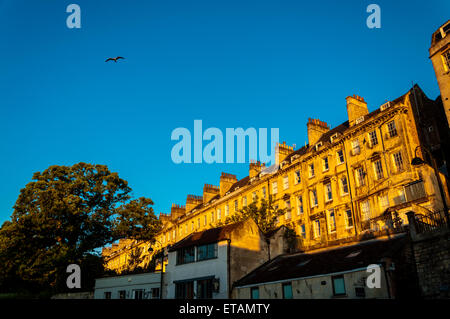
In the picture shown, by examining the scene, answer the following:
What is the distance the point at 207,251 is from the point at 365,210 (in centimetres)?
1645

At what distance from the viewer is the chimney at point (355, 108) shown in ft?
137

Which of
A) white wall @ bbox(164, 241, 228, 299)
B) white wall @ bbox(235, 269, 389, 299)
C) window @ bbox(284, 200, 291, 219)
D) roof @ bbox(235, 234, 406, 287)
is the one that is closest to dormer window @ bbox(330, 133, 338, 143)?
window @ bbox(284, 200, 291, 219)

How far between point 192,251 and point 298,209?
16.9 meters

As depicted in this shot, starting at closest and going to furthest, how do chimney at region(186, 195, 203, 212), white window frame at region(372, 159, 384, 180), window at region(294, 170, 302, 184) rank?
white window frame at region(372, 159, 384, 180) < window at region(294, 170, 302, 184) < chimney at region(186, 195, 203, 212)

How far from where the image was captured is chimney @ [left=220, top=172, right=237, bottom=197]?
6581 centimetres

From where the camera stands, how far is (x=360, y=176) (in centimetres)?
3803

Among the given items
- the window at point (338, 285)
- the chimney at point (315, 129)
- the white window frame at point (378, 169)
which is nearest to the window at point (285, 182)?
the chimney at point (315, 129)

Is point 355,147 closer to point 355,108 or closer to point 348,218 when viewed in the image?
point 355,108

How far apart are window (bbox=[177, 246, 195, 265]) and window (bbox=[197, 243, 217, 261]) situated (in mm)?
789

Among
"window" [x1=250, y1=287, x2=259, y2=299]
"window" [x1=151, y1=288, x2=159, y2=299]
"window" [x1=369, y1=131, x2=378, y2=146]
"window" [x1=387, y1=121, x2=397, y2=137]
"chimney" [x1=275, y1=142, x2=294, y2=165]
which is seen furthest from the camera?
"chimney" [x1=275, y1=142, x2=294, y2=165]

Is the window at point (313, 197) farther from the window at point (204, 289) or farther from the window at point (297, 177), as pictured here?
the window at point (204, 289)

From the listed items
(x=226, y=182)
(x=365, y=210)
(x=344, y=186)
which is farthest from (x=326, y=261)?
(x=226, y=182)

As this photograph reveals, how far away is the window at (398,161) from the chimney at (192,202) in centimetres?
4829

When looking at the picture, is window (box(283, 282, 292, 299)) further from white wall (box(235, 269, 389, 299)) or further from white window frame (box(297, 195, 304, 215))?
white window frame (box(297, 195, 304, 215))
